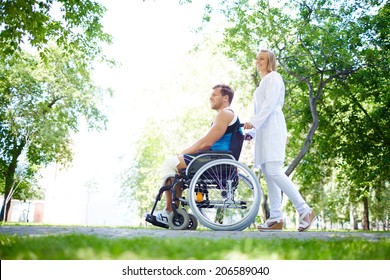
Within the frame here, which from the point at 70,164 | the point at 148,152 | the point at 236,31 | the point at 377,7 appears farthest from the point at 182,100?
the point at 377,7

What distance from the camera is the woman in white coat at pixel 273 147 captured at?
4832mm

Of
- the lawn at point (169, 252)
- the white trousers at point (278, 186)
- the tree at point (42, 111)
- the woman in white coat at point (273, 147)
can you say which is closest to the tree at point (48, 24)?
the woman in white coat at point (273, 147)

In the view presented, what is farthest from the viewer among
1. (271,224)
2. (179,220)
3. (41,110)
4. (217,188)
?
(41,110)

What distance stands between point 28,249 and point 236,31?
41.2 feet

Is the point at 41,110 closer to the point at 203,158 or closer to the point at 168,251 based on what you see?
the point at 203,158

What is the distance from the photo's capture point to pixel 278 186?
4961 mm

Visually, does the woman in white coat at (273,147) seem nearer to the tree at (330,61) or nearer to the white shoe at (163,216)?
the white shoe at (163,216)

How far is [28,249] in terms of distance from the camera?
7.38 ft

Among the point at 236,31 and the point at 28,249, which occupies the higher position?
the point at 236,31

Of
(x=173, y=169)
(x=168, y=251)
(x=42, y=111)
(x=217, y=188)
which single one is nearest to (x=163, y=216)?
(x=173, y=169)

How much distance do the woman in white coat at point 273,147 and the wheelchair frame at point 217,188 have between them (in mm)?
352

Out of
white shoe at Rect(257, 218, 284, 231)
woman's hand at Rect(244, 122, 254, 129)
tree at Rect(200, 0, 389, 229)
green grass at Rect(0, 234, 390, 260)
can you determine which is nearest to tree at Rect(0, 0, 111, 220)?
tree at Rect(200, 0, 389, 229)

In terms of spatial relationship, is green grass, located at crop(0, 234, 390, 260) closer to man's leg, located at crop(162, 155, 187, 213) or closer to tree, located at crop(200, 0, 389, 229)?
man's leg, located at crop(162, 155, 187, 213)
